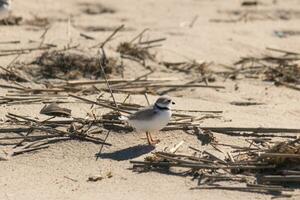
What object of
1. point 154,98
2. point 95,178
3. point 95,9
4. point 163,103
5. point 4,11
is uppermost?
point 4,11

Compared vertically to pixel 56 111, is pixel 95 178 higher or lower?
lower

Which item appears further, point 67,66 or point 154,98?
point 67,66

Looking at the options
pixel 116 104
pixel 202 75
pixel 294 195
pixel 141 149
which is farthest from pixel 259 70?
pixel 294 195

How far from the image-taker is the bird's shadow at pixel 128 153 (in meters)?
6.58

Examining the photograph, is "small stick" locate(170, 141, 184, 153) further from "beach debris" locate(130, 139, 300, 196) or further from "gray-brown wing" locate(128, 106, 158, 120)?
"gray-brown wing" locate(128, 106, 158, 120)

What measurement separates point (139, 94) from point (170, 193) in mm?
2441

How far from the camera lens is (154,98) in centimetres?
816

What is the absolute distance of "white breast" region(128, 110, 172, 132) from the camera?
6.70 metres

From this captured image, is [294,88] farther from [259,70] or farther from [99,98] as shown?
[99,98]

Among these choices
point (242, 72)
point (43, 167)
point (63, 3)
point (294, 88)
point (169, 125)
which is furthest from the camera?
point (63, 3)

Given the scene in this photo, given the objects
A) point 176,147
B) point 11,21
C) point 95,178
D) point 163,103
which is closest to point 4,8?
point 11,21

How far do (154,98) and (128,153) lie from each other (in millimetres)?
1598

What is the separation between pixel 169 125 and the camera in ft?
23.5

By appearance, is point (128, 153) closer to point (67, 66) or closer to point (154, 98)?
point (154, 98)
